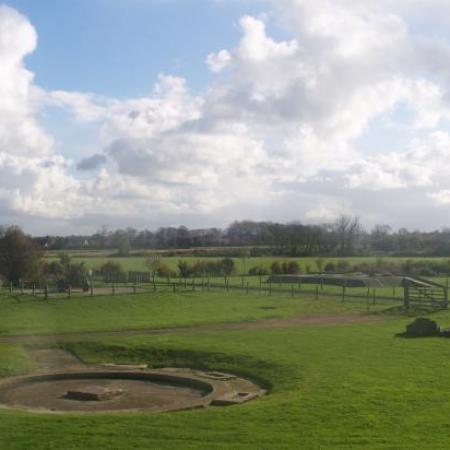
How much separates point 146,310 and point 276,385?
2020 cm

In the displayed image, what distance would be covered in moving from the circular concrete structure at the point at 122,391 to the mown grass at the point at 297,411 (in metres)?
0.84

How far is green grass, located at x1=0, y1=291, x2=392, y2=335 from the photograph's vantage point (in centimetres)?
2883

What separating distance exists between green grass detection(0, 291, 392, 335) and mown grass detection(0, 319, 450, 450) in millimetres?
7700

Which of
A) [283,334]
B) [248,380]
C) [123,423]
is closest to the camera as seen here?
[123,423]

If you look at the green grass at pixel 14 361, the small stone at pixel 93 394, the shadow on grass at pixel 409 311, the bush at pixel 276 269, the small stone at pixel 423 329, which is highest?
the bush at pixel 276 269

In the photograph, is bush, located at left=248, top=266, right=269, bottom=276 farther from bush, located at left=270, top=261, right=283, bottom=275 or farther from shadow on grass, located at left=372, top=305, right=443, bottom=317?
shadow on grass, located at left=372, top=305, right=443, bottom=317

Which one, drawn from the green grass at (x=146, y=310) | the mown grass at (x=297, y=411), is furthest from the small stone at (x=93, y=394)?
the green grass at (x=146, y=310)

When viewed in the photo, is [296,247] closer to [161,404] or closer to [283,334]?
[283,334]

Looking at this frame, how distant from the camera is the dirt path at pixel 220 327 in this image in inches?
969

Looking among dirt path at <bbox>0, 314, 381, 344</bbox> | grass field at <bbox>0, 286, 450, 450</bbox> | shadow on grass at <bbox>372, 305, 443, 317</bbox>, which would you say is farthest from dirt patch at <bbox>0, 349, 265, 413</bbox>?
shadow on grass at <bbox>372, 305, 443, 317</bbox>

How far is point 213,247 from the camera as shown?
351 feet

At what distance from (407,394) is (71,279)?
124 feet

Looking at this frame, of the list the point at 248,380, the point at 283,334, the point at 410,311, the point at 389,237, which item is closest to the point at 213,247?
the point at 389,237

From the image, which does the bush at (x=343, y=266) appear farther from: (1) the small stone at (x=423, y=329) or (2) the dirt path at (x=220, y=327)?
(1) the small stone at (x=423, y=329)
